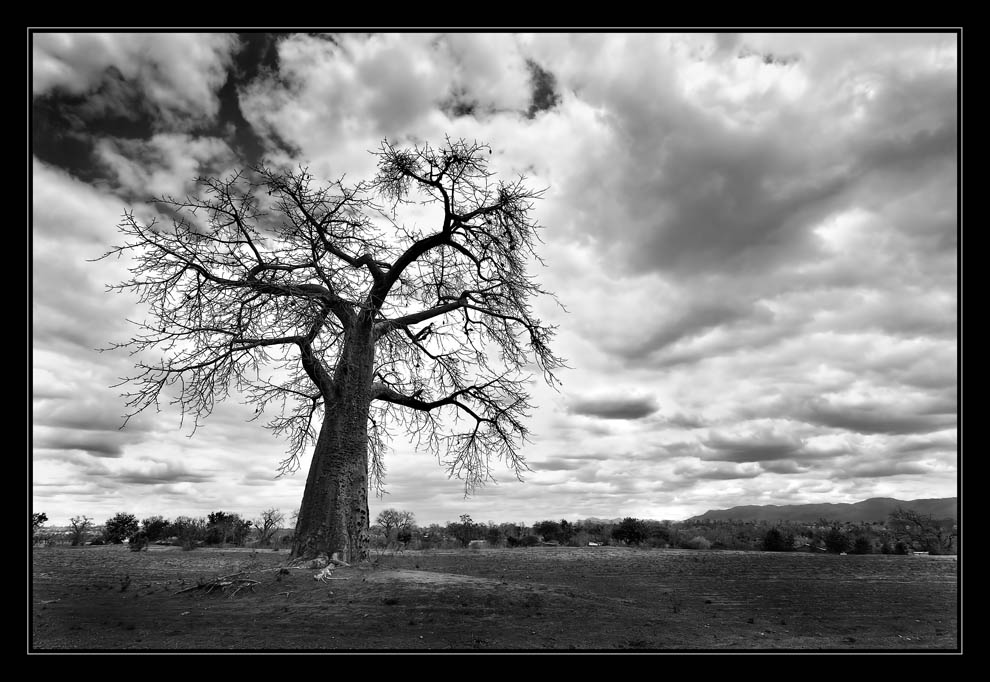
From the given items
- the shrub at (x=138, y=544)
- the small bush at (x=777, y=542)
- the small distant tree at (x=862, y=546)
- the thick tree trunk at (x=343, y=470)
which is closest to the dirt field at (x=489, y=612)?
the thick tree trunk at (x=343, y=470)

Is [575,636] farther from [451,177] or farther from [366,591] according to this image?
[451,177]

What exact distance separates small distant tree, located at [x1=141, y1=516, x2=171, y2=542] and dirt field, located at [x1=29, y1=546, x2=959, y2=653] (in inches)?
596

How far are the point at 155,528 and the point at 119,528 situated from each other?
3.18 meters

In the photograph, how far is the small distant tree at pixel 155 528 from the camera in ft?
92.0

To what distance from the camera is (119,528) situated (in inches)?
1190

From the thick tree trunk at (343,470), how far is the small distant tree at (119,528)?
873 inches

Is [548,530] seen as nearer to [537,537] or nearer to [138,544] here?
[537,537]

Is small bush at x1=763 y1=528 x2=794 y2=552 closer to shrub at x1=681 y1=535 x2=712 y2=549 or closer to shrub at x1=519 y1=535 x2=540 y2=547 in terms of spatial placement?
shrub at x1=681 y1=535 x2=712 y2=549

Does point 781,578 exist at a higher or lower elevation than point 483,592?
lower

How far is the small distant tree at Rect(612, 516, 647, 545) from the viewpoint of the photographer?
27969 millimetres

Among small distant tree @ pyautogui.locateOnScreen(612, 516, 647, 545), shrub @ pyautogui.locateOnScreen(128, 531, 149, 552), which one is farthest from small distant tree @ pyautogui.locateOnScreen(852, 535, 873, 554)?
shrub @ pyautogui.locateOnScreen(128, 531, 149, 552)

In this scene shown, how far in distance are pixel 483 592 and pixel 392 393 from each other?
6.61 m
